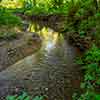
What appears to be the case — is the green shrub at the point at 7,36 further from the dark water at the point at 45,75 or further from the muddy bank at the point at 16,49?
the dark water at the point at 45,75

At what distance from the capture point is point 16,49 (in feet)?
44.6

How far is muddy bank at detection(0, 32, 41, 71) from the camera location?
1203 centimetres

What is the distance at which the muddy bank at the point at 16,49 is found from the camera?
1203 centimetres

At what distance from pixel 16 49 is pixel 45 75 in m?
3.80

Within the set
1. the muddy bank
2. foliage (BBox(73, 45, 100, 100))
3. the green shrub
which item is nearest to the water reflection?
the muddy bank

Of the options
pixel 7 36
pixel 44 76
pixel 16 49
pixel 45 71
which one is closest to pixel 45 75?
pixel 44 76

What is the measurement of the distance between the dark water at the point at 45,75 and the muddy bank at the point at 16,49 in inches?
12.4

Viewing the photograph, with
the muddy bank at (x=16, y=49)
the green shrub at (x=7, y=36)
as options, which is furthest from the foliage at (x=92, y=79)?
the green shrub at (x=7, y=36)

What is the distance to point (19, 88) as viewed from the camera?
8.76m

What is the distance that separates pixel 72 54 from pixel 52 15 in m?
16.0

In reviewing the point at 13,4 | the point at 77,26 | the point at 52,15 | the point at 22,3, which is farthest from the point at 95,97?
the point at 13,4

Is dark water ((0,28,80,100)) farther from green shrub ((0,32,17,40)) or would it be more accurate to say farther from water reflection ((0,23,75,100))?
green shrub ((0,32,17,40))

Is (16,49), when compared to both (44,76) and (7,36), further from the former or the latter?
(44,76)

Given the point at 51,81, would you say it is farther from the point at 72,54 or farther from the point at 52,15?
the point at 52,15
